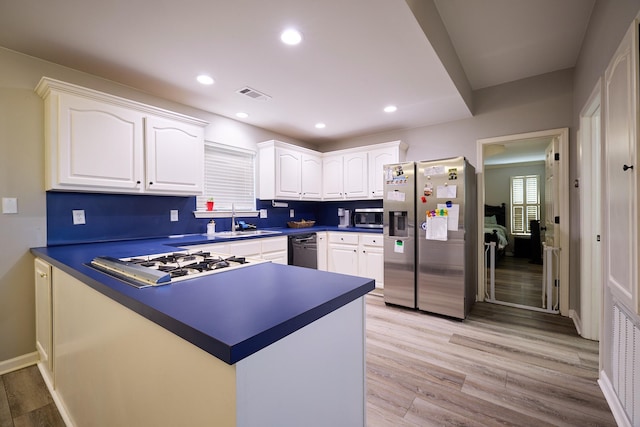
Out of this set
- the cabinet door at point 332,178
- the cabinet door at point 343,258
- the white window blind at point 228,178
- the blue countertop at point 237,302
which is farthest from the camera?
the cabinet door at point 332,178

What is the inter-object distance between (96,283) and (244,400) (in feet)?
2.89

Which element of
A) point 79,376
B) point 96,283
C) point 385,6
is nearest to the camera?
point 96,283

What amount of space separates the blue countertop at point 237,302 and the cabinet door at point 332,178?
3.29 meters

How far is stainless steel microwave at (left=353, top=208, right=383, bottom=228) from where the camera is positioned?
432 cm

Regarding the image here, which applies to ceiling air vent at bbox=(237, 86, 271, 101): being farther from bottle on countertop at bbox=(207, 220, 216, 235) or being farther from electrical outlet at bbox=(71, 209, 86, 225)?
electrical outlet at bbox=(71, 209, 86, 225)

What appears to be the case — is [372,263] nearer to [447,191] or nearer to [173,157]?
[447,191]

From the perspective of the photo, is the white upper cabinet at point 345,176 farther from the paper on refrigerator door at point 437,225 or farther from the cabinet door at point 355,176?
the paper on refrigerator door at point 437,225

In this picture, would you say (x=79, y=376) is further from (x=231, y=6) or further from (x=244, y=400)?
(x=231, y=6)

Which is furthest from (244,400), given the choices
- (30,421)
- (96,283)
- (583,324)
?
(583,324)

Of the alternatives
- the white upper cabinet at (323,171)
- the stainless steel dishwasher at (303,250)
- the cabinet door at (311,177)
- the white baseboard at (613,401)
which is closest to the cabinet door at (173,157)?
the white upper cabinet at (323,171)

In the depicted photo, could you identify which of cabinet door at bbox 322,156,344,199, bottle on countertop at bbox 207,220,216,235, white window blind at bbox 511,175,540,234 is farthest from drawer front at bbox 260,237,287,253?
white window blind at bbox 511,175,540,234

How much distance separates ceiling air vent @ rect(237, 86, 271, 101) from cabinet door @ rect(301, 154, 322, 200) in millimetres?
1480

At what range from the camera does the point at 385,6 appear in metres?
1.70

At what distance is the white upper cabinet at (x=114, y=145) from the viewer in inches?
85.3
